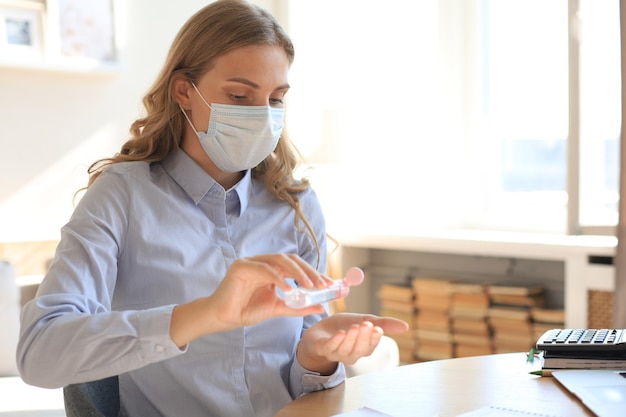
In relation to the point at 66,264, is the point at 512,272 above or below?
below

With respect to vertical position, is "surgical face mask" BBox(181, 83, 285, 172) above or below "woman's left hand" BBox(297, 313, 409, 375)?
above

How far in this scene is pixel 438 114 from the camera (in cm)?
431

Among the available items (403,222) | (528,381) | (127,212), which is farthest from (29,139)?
(528,381)

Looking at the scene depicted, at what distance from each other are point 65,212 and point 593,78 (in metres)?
2.36

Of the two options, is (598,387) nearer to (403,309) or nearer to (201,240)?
(201,240)

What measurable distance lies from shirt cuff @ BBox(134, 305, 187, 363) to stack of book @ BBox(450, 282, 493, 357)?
276 cm

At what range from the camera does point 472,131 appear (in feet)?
14.1

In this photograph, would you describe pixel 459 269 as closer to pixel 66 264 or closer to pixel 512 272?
pixel 512 272

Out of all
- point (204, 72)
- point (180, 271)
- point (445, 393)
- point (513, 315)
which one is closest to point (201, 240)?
point (180, 271)

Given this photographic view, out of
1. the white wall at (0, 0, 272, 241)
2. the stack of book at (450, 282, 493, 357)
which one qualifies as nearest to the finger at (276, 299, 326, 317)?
the white wall at (0, 0, 272, 241)

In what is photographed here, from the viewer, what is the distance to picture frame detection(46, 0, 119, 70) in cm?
359

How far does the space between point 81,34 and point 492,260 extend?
213 cm

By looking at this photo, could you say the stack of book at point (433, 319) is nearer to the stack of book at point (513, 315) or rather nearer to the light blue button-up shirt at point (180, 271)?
the stack of book at point (513, 315)

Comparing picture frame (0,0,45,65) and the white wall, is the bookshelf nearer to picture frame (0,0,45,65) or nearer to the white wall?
the white wall
